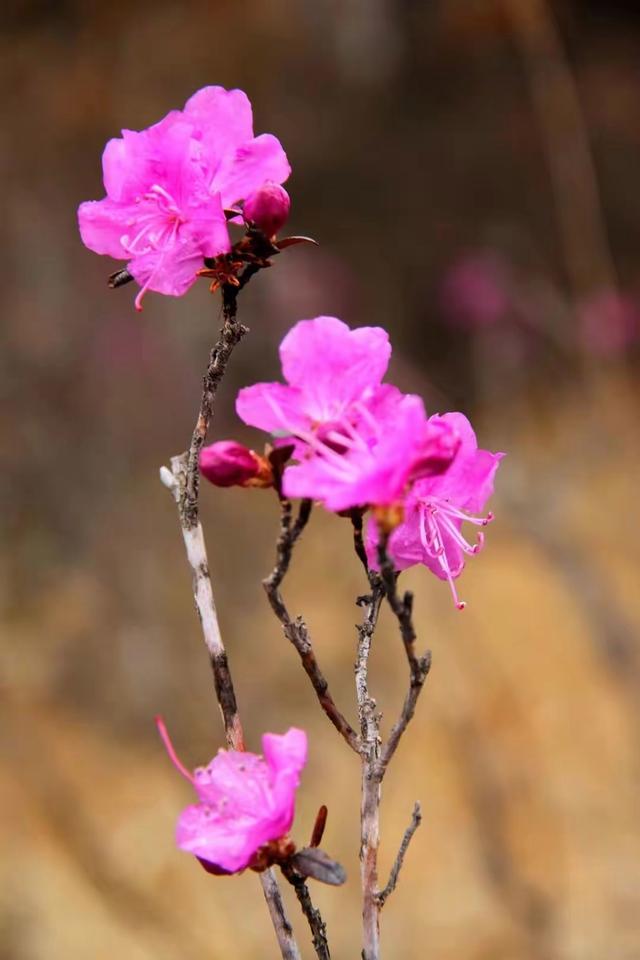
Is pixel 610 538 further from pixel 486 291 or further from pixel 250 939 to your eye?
pixel 250 939

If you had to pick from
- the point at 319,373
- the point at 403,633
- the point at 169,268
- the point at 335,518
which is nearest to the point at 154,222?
the point at 169,268

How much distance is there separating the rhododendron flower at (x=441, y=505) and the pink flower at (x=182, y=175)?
6.2 inches

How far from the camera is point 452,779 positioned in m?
2.18

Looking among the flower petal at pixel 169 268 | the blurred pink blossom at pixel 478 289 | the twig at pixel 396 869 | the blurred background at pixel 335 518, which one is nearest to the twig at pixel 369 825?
the twig at pixel 396 869

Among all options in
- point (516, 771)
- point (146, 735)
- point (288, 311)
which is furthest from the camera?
point (288, 311)

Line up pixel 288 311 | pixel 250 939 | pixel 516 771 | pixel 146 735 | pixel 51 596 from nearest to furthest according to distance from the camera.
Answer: pixel 250 939, pixel 516 771, pixel 146 735, pixel 51 596, pixel 288 311

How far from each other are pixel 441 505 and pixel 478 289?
2592 mm

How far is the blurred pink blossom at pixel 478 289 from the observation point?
297cm

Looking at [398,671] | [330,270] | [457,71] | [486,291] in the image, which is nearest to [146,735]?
[398,671]

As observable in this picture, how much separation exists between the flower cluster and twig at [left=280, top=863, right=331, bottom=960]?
5.8 inches

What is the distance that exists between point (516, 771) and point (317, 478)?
6.23 ft

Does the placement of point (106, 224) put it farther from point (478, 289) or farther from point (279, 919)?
point (478, 289)

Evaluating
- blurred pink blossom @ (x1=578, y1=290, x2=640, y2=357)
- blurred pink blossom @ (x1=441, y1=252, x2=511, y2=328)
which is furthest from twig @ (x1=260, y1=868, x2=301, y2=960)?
blurred pink blossom @ (x1=441, y1=252, x2=511, y2=328)

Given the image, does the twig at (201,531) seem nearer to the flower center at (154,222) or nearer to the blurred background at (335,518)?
the flower center at (154,222)
